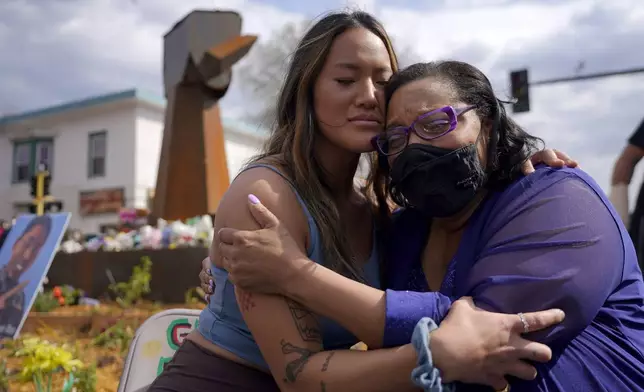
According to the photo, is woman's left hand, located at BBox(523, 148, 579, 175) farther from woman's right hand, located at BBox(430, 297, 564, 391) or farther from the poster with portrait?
the poster with portrait

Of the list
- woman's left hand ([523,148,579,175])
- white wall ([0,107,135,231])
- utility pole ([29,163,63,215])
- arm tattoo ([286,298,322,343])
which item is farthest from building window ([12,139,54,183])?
woman's left hand ([523,148,579,175])

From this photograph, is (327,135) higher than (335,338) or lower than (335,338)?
higher

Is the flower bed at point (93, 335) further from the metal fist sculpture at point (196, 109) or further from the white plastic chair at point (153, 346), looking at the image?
the metal fist sculpture at point (196, 109)

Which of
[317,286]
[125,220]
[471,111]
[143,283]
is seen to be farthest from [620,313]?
[125,220]

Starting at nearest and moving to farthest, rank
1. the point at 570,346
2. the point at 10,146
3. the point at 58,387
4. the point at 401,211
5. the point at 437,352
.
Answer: the point at 437,352 → the point at 570,346 → the point at 401,211 → the point at 58,387 → the point at 10,146

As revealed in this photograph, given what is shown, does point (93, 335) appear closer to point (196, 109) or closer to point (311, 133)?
point (311, 133)

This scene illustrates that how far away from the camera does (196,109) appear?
9.61 meters

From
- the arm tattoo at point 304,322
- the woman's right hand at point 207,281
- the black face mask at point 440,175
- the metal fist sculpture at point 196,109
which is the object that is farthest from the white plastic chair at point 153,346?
the metal fist sculpture at point 196,109

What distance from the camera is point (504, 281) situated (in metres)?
1.52

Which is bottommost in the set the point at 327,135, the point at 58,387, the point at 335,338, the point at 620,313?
the point at 58,387

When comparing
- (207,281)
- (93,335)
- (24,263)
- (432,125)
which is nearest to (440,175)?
(432,125)

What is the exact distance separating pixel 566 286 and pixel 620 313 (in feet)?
0.83

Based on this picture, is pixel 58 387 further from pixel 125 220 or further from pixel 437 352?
pixel 125 220

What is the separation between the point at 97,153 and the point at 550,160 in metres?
22.8
